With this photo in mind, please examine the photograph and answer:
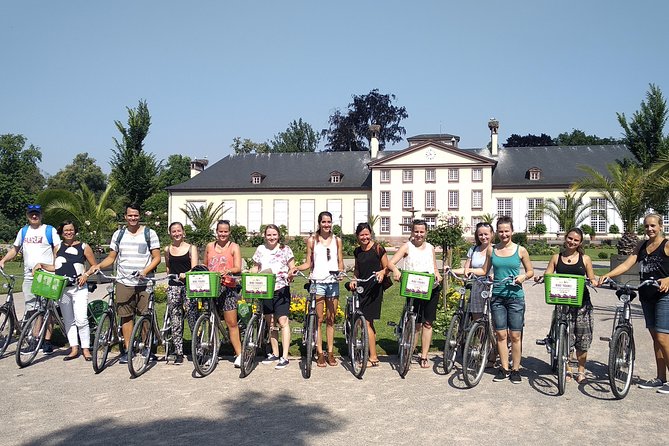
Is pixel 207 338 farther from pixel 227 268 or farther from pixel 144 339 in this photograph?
pixel 227 268

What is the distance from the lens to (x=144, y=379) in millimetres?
6512

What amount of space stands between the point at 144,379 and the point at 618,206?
18270 mm

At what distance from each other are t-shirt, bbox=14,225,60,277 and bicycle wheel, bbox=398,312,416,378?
4490 mm

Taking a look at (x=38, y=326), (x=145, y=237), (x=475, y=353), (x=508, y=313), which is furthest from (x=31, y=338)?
(x=508, y=313)

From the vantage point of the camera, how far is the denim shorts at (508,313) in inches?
257

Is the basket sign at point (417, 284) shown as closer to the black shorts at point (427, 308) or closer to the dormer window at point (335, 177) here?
A: the black shorts at point (427, 308)

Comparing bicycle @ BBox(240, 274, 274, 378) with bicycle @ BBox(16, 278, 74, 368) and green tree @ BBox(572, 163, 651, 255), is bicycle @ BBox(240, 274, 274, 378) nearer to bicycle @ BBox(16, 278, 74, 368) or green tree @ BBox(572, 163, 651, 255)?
A: bicycle @ BBox(16, 278, 74, 368)

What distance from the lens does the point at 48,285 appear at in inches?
275

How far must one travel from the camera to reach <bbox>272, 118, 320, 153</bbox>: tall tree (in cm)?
7912

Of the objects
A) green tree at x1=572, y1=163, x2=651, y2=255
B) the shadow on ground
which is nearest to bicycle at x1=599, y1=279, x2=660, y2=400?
the shadow on ground

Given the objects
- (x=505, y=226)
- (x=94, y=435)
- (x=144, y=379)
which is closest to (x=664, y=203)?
(x=505, y=226)

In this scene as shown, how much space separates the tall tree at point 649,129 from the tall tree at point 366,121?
47.8m

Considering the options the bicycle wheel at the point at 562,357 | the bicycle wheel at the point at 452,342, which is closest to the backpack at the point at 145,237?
the bicycle wheel at the point at 452,342

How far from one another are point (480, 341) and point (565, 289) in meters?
1.06
